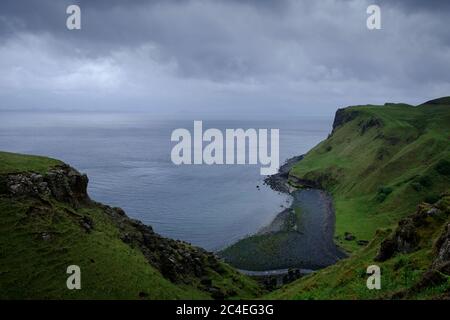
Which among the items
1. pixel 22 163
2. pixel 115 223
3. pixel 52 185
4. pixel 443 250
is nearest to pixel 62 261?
pixel 52 185

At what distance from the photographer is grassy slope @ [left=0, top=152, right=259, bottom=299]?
50.5 meters

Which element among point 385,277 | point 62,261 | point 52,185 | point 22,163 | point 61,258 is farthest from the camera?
point 22,163

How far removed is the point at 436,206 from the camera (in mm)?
62562

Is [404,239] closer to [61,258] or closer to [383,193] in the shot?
[61,258]

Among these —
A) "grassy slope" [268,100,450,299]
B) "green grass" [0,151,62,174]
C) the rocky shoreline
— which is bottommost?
the rocky shoreline

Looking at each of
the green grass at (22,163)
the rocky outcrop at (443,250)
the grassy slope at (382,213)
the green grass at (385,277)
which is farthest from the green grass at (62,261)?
the rocky outcrop at (443,250)

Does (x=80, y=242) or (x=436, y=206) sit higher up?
(x=436, y=206)

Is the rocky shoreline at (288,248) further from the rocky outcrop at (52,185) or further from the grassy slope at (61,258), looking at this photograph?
the rocky outcrop at (52,185)

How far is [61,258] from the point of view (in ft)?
181

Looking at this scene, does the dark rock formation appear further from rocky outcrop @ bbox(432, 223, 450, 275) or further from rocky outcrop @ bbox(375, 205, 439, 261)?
rocky outcrop @ bbox(432, 223, 450, 275)

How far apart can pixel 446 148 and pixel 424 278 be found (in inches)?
6432

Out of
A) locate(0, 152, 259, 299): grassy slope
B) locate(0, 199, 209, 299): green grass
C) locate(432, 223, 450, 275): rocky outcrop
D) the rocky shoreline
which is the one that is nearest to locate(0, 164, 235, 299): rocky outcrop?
locate(0, 152, 259, 299): grassy slope
